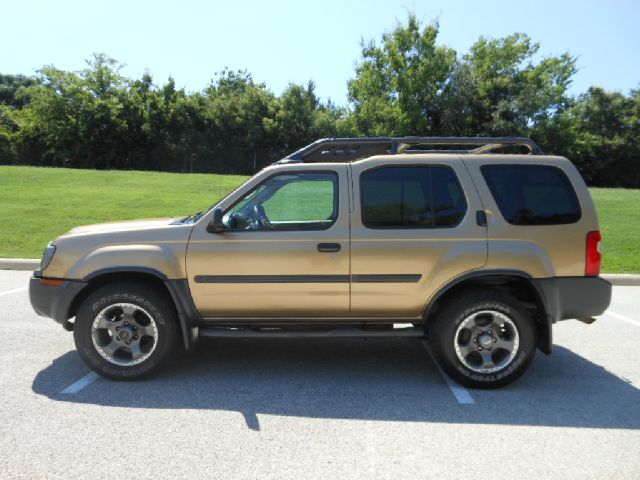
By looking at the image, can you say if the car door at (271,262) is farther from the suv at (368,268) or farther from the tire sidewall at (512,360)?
the tire sidewall at (512,360)

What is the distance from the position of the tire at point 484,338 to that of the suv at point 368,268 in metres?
0.01

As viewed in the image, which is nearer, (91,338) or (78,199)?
(91,338)

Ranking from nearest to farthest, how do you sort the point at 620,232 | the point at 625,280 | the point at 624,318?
the point at 624,318, the point at 625,280, the point at 620,232

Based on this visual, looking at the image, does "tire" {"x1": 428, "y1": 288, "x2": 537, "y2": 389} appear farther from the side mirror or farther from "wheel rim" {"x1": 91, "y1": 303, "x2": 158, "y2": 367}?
"wheel rim" {"x1": 91, "y1": 303, "x2": 158, "y2": 367}

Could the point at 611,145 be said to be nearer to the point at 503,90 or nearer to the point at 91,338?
Answer: the point at 503,90

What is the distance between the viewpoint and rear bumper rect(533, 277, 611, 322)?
4523 mm

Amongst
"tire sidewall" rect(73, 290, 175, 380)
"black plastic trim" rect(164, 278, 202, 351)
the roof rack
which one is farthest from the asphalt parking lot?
the roof rack

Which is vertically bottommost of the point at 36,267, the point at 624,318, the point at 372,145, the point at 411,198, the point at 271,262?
the point at 624,318

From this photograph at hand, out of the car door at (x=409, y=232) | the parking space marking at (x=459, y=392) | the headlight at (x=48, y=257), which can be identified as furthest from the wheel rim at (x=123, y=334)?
the parking space marking at (x=459, y=392)

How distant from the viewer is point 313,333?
4578 millimetres

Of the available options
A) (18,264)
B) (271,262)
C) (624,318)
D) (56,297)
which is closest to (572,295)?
(271,262)

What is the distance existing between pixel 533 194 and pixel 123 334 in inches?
141

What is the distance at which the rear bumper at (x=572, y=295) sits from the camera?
452cm

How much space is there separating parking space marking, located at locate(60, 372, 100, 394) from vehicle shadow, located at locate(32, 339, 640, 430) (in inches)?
2.6
